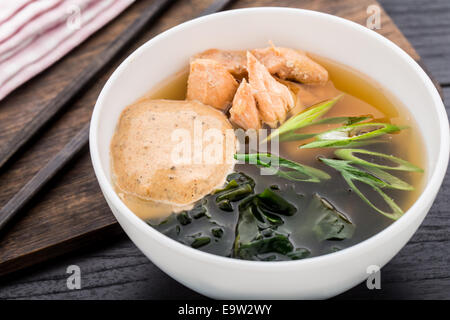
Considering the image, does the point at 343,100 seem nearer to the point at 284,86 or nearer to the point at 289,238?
the point at 284,86

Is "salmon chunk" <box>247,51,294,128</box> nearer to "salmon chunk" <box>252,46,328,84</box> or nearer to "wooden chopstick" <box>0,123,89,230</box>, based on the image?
"salmon chunk" <box>252,46,328,84</box>

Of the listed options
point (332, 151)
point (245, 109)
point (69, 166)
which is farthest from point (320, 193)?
point (69, 166)

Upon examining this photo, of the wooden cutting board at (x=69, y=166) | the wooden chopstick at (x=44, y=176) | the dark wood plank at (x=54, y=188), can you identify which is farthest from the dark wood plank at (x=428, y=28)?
the wooden chopstick at (x=44, y=176)

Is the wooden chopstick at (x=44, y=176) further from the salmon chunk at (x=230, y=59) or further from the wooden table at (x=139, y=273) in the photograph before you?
the salmon chunk at (x=230, y=59)

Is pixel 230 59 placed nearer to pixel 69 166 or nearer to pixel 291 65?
pixel 291 65

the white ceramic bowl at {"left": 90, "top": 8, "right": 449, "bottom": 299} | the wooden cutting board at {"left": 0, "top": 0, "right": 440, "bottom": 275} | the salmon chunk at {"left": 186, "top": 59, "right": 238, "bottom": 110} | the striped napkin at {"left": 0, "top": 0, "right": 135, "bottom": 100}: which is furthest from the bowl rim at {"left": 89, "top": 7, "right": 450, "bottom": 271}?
the striped napkin at {"left": 0, "top": 0, "right": 135, "bottom": 100}

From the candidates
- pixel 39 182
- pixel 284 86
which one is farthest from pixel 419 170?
pixel 39 182
